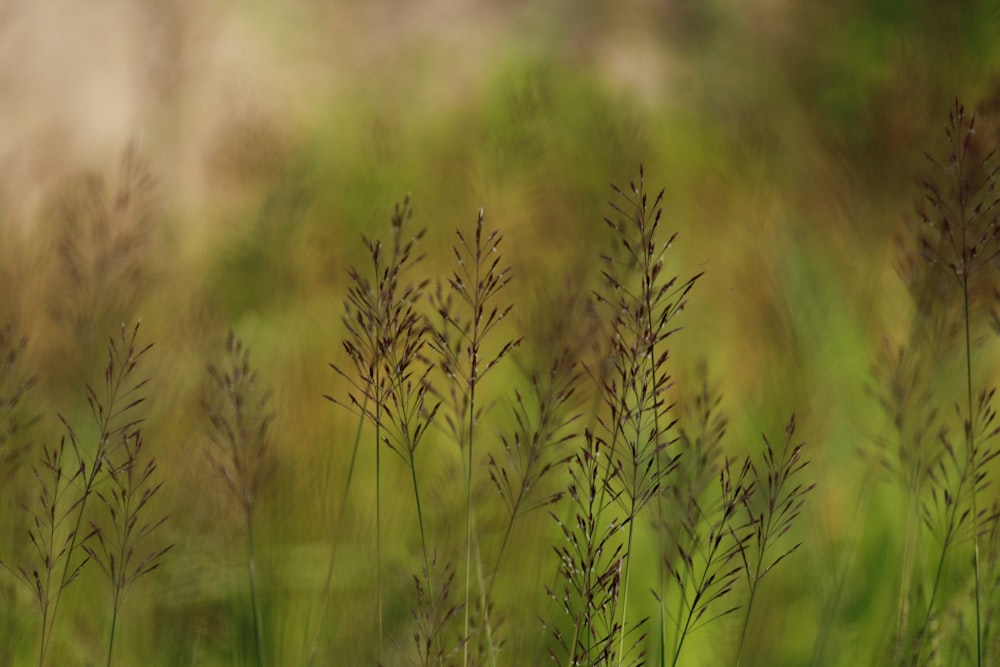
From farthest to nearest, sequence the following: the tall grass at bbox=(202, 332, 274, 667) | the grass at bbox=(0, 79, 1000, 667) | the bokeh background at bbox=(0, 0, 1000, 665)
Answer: the bokeh background at bbox=(0, 0, 1000, 665) → the grass at bbox=(0, 79, 1000, 667) → the tall grass at bbox=(202, 332, 274, 667)

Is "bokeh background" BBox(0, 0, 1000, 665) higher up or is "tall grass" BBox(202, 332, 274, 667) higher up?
"bokeh background" BBox(0, 0, 1000, 665)

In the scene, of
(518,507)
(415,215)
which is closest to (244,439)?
(518,507)

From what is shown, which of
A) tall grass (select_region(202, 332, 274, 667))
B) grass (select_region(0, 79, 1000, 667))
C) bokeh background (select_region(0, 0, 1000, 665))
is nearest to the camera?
tall grass (select_region(202, 332, 274, 667))

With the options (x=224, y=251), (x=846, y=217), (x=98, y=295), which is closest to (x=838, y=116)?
(x=846, y=217)

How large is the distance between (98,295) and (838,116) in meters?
1.35

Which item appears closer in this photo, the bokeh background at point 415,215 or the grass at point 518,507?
the grass at point 518,507

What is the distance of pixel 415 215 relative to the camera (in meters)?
1.68

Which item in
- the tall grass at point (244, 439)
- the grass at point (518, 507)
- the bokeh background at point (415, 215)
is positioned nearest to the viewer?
the tall grass at point (244, 439)

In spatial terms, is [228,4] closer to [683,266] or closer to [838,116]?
[683,266]

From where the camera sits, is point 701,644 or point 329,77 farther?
point 329,77

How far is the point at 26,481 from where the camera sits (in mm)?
1287

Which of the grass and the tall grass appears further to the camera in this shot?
the grass

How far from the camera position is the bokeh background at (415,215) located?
126cm

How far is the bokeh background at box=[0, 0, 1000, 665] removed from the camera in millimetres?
1256
